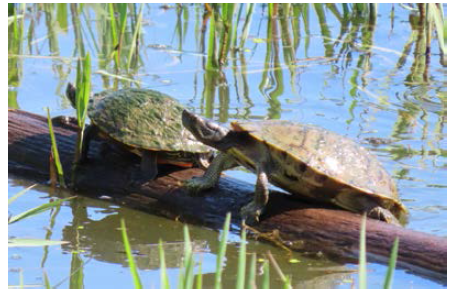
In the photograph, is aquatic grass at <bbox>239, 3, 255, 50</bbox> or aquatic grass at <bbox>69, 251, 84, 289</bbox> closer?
aquatic grass at <bbox>69, 251, 84, 289</bbox>

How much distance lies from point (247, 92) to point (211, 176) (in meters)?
2.45

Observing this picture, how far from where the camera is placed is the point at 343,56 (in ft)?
24.9

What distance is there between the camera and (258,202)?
13.6 ft

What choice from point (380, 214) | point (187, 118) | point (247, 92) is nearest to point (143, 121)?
point (187, 118)

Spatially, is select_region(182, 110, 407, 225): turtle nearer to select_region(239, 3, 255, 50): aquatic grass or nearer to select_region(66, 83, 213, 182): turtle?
select_region(66, 83, 213, 182): turtle

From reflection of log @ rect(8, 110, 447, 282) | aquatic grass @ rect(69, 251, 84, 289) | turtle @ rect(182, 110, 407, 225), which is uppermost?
turtle @ rect(182, 110, 407, 225)

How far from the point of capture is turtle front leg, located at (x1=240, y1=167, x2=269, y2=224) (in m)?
4.13

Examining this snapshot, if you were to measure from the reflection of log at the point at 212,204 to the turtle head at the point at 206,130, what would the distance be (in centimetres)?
23

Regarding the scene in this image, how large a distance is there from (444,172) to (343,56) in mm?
2607

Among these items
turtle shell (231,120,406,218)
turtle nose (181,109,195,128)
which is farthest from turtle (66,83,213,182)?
turtle shell (231,120,406,218)

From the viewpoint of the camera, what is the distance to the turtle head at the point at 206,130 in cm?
436

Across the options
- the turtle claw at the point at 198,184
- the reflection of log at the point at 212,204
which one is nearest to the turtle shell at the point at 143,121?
the reflection of log at the point at 212,204

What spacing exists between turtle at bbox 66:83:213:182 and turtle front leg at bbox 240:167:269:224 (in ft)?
1.86

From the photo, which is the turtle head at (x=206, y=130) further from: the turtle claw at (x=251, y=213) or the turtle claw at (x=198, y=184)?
the turtle claw at (x=251, y=213)
